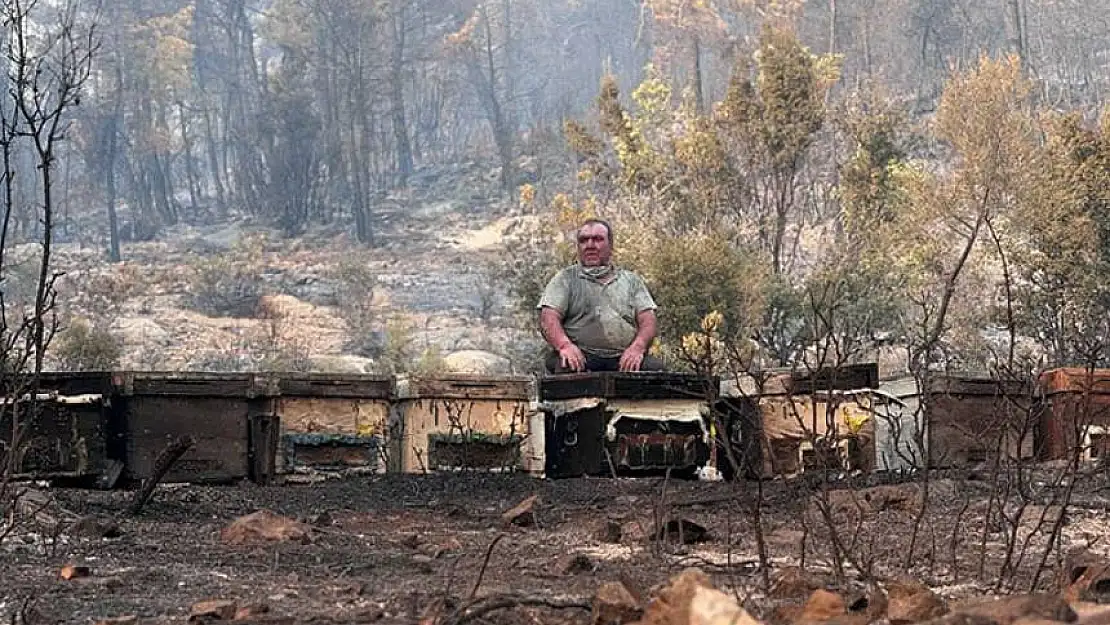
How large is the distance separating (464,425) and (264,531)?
3.52 metres

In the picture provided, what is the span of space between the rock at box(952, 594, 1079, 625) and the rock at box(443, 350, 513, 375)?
36.2m

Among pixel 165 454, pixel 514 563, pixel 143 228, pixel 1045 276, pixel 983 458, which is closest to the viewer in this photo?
pixel 514 563

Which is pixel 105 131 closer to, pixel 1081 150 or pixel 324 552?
pixel 1081 150

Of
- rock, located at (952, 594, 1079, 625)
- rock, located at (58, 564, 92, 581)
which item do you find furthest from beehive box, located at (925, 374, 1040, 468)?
rock, located at (952, 594, 1079, 625)

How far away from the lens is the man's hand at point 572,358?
35.8 ft

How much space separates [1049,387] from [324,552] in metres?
5.81

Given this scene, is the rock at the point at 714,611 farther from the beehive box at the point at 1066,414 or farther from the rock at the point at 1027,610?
the beehive box at the point at 1066,414

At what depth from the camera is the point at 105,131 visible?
209ft

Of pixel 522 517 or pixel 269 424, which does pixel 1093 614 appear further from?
pixel 269 424

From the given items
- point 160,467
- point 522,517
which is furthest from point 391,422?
point 160,467

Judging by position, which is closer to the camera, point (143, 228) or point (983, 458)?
point (983, 458)

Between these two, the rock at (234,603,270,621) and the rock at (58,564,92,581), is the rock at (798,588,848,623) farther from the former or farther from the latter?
the rock at (58,564,92,581)

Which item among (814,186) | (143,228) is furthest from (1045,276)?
(143,228)

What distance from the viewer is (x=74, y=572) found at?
231 inches
